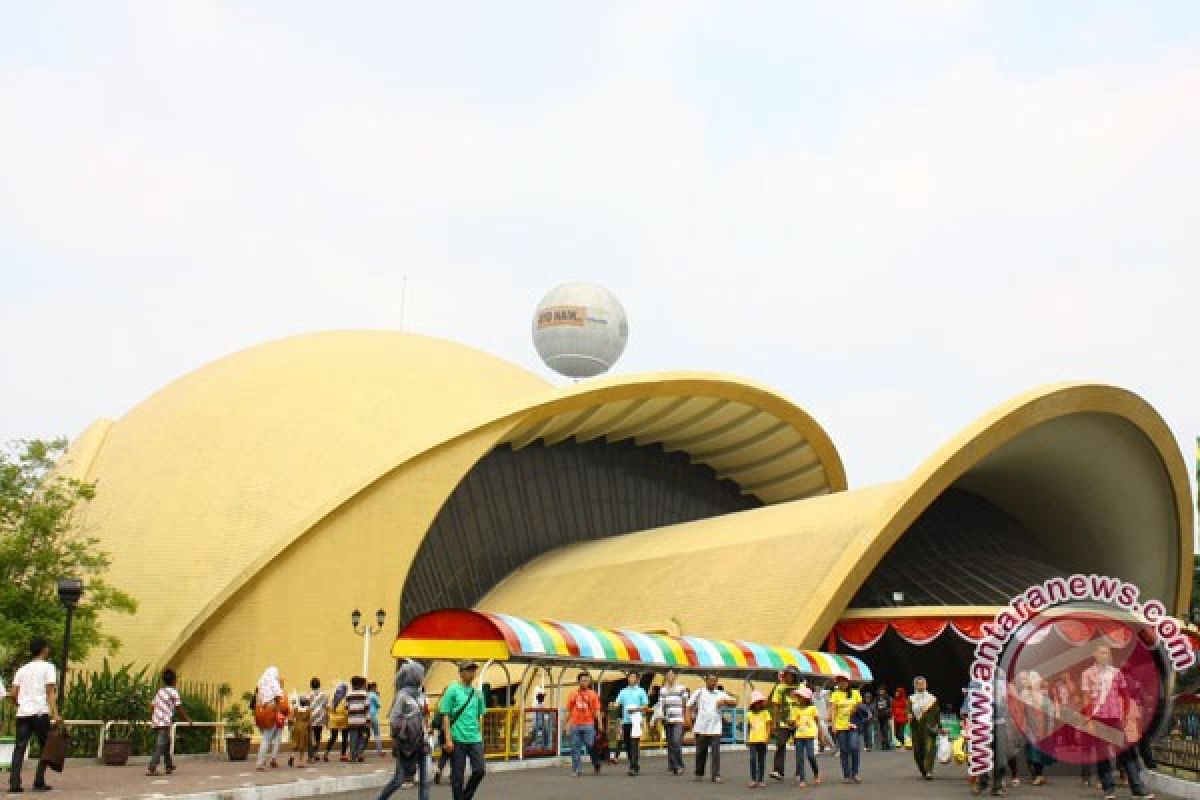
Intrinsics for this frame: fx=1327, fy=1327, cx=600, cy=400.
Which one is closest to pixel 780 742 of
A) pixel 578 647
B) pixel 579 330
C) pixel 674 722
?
pixel 674 722

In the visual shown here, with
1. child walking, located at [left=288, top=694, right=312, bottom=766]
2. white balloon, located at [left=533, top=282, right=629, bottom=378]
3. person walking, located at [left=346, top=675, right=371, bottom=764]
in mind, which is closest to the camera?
child walking, located at [left=288, top=694, right=312, bottom=766]

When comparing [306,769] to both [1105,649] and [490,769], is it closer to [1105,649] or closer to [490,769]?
[490,769]

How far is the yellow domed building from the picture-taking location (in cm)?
2908

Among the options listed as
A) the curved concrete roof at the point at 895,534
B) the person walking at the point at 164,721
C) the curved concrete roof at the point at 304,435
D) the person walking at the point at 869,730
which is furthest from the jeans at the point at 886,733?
the person walking at the point at 164,721

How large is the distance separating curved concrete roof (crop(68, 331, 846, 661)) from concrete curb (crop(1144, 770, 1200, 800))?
1822 centimetres

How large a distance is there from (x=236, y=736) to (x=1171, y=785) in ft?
47.8

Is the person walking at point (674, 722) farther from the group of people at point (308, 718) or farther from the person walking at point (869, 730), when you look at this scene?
the person walking at point (869, 730)

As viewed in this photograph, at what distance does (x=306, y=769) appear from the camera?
64.1 ft

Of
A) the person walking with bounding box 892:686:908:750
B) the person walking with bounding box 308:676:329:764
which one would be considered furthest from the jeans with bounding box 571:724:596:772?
the person walking with bounding box 892:686:908:750

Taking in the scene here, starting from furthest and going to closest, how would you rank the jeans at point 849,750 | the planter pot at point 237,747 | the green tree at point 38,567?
the green tree at point 38,567
the planter pot at point 237,747
the jeans at point 849,750

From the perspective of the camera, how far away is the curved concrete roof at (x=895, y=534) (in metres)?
28.2

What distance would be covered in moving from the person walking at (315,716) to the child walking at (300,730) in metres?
0.14

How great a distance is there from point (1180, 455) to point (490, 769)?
75.3 feet

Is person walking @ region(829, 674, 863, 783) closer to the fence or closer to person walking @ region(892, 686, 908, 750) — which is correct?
the fence
